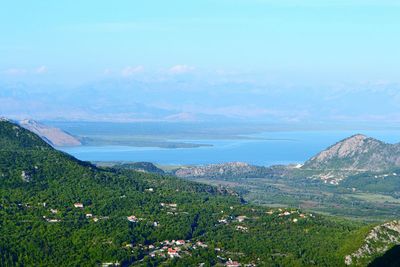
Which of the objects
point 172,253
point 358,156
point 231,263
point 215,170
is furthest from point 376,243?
point 358,156

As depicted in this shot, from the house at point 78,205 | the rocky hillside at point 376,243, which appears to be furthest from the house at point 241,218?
the house at point 78,205

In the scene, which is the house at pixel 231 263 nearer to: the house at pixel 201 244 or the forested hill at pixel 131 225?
the forested hill at pixel 131 225

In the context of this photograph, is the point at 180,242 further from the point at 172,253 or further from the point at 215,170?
the point at 215,170

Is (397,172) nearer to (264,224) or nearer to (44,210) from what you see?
(264,224)

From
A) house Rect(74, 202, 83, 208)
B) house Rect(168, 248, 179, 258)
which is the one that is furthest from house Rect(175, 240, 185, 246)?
house Rect(74, 202, 83, 208)

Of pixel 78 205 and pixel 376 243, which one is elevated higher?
pixel 78 205

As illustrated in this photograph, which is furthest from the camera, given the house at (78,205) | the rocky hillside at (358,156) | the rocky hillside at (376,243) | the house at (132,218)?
the rocky hillside at (358,156)
